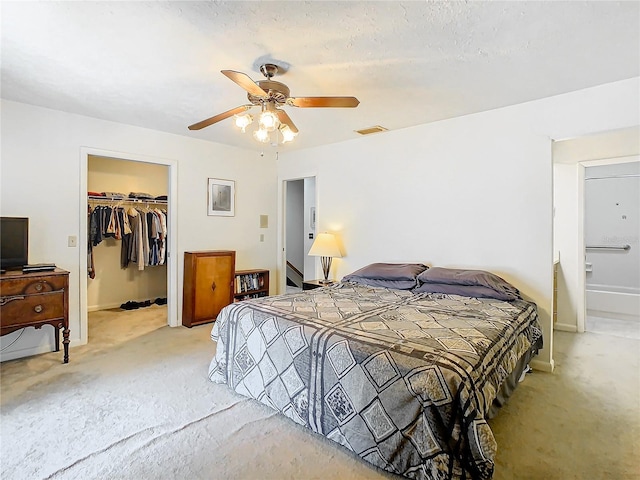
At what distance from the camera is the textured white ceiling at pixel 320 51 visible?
188cm

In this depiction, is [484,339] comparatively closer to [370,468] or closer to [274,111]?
[370,468]

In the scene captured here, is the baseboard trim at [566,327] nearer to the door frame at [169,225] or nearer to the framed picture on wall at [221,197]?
the framed picture on wall at [221,197]

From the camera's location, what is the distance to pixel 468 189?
3623 mm

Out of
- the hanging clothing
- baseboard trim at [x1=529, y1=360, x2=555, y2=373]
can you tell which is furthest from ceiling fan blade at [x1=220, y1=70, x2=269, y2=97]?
the hanging clothing

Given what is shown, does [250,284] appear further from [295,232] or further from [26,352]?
[295,232]

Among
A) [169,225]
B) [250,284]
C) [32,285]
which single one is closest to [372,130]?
[250,284]

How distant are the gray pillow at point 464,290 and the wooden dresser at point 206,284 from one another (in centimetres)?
246

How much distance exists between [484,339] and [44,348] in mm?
3978

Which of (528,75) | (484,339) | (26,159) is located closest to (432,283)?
(484,339)

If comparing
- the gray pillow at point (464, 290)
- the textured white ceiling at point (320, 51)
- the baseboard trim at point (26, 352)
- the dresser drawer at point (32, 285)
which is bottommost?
the baseboard trim at point (26, 352)

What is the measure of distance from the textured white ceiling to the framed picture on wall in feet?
4.87

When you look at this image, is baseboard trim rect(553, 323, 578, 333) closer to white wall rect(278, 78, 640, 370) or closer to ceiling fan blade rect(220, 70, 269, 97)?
white wall rect(278, 78, 640, 370)

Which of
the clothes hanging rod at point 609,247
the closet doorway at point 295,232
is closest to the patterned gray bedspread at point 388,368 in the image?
the clothes hanging rod at point 609,247

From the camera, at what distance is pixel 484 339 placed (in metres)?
2.05
